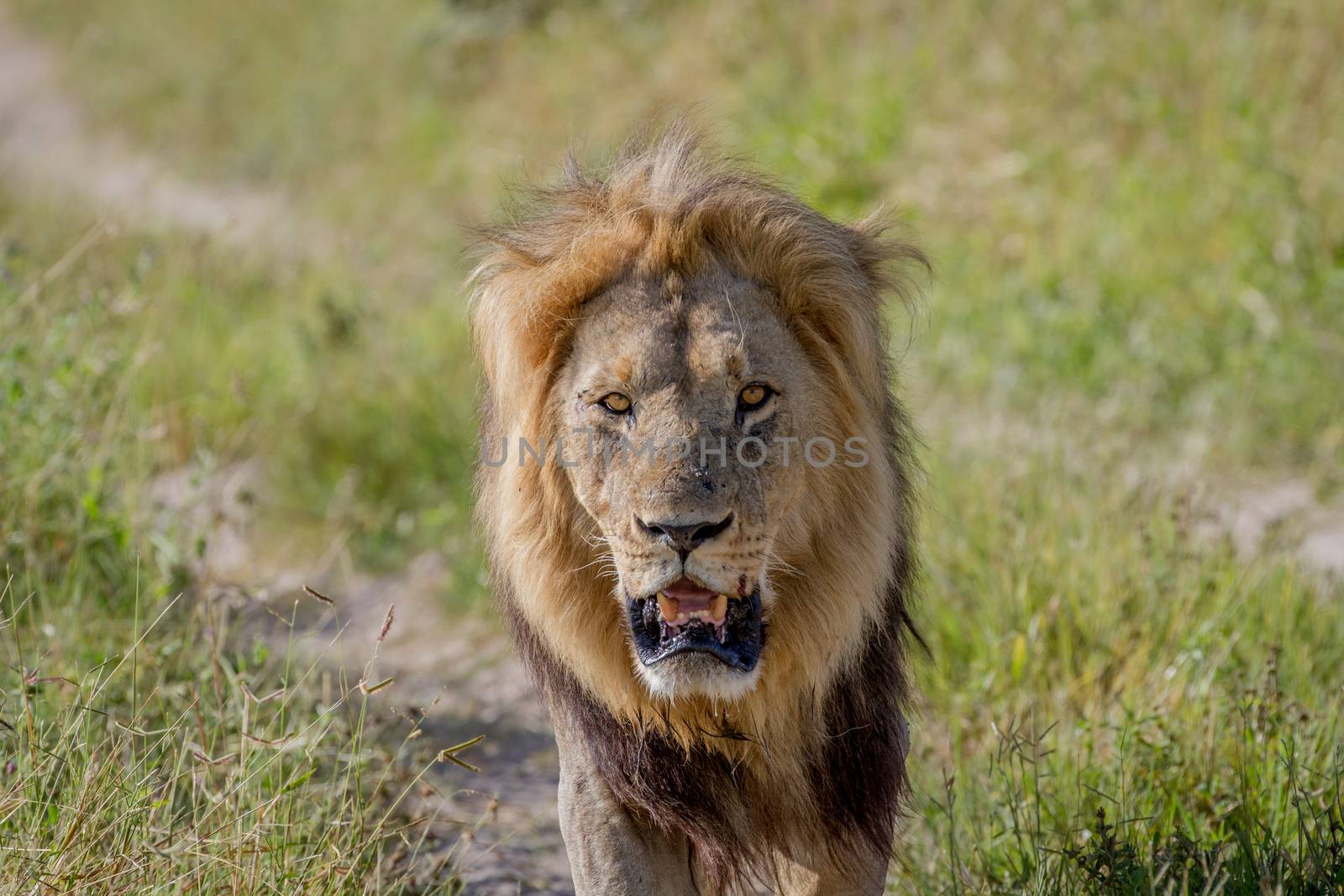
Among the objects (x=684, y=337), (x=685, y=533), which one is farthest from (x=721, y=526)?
(x=684, y=337)

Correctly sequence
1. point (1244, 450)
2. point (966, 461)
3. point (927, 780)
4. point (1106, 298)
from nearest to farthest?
point (927, 780) < point (966, 461) < point (1244, 450) < point (1106, 298)

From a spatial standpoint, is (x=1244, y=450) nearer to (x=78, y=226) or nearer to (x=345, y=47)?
(x=78, y=226)

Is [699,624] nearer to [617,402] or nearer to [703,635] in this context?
[703,635]

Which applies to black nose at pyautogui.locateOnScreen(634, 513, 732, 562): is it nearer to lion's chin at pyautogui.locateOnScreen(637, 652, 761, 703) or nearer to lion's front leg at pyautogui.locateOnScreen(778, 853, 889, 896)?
lion's chin at pyautogui.locateOnScreen(637, 652, 761, 703)

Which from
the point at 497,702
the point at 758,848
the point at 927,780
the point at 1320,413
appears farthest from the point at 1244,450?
the point at 758,848

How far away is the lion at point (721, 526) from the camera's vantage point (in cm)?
258

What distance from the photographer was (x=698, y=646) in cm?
252

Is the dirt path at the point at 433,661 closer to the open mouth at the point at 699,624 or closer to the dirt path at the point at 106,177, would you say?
the open mouth at the point at 699,624

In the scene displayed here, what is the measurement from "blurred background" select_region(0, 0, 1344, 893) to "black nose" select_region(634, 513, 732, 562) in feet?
2.37

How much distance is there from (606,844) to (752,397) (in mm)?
972

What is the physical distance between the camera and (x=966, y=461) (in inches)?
231

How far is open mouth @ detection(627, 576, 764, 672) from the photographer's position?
2529 millimetres

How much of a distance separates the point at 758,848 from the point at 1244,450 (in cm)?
440

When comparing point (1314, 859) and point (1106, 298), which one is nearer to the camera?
point (1314, 859)
